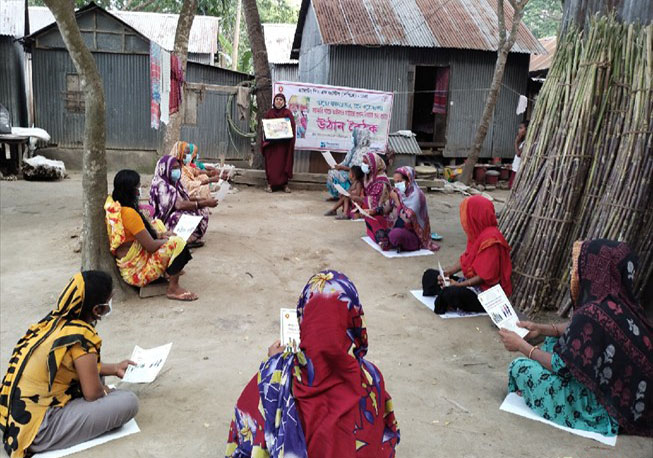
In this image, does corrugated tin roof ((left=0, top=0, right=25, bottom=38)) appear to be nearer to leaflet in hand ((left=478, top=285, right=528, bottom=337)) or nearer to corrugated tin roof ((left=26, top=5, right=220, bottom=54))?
corrugated tin roof ((left=26, top=5, right=220, bottom=54))

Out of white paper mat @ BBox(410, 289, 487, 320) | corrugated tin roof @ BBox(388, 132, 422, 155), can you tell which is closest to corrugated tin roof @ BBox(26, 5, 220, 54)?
corrugated tin roof @ BBox(388, 132, 422, 155)

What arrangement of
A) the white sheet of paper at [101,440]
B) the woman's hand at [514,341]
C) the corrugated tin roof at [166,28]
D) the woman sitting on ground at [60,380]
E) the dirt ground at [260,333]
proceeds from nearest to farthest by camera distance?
1. the woman sitting on ground at [60,380]
2. the white sheet of paper at [101,440]
3. the dirt ground at [260,333]
4. the woman's hand at [514,341]
5. the corrugated tin roof at [166,28]

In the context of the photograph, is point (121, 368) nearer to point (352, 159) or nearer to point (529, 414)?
point (529, 414)

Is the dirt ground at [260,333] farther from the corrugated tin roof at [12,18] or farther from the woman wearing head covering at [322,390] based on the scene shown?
the corrugated tin roof at [12,18]

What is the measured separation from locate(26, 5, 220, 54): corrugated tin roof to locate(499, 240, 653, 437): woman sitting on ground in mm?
19411

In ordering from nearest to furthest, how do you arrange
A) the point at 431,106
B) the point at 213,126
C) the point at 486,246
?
1. the point at 486,246
2. the point at 213,126
3. the point at 431,106

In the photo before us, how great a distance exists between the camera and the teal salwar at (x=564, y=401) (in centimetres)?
318

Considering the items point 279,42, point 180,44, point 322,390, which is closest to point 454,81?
point 180,44

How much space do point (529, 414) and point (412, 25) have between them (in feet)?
37.8

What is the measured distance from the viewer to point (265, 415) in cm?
214

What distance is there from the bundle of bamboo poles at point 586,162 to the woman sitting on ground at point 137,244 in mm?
3088

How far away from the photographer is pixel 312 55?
48.7ft

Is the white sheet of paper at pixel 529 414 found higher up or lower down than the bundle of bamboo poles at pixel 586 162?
lower down

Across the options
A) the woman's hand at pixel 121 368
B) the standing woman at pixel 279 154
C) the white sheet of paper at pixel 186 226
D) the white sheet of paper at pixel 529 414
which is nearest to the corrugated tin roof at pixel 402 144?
the standing woman at pixel 279 154
